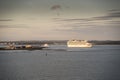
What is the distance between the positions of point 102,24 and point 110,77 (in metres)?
1.41

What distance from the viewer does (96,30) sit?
6809 mm

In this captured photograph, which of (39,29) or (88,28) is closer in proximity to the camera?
(88,28)

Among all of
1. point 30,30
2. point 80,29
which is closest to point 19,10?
point 30,30

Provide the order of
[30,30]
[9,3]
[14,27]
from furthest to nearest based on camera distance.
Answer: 1. [30,30]
2. [14,27]
3. [9,3]

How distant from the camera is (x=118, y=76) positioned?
284 inches

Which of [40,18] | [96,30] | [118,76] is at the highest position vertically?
[40,18]

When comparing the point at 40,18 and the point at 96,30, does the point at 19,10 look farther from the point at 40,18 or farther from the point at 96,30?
the point at 96,30

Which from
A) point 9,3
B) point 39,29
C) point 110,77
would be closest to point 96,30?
point 110,77

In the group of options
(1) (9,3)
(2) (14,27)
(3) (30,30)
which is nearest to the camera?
(1) (9,3)

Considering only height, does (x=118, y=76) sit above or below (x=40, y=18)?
below

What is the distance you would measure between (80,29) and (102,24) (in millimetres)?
607

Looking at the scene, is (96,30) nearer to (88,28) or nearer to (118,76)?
(88,28)

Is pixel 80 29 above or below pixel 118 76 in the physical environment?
above

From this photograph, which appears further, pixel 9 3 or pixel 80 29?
pixel 80 29
